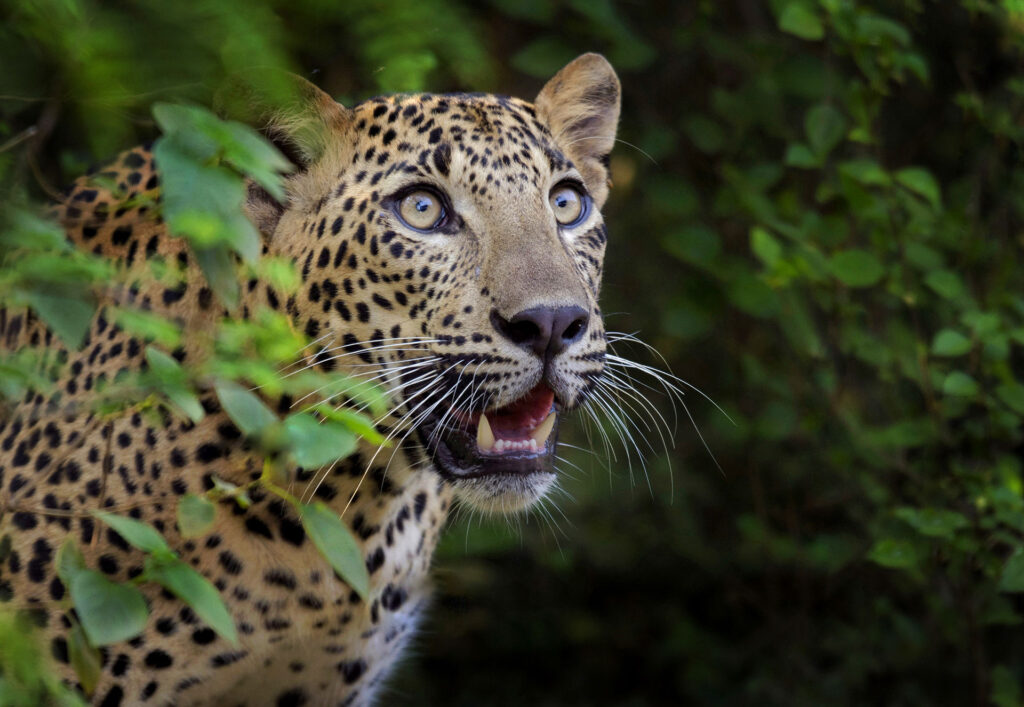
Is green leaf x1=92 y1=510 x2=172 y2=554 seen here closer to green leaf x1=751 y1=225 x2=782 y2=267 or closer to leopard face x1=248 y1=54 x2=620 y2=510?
leopard face x1=248 y1=54 x2=620 y2=510

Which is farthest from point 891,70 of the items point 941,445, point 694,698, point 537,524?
point 694,698

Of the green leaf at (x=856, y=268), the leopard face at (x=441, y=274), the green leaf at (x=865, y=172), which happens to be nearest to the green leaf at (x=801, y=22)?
the green leaf at (x=865, y=172)

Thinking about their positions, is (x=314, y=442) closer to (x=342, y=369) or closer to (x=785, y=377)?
(x=342, y=369)

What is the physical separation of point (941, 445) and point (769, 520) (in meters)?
1.40

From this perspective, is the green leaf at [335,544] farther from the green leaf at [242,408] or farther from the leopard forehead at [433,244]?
the leopard forehead at [433,244]

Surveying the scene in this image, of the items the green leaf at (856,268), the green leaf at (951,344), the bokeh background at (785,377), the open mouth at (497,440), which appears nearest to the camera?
the open mouth at (497,440)

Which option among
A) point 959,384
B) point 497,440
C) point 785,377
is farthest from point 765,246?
point 497,440

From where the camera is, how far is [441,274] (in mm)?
3459

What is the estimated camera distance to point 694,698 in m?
6.62

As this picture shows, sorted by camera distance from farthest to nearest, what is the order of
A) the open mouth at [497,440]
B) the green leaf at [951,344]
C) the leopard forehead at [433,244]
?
the green leaf at [951,344], the open mouth at [497,440], the leopard forehead at [433,244]

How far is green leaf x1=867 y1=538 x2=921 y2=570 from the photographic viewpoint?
471 cm

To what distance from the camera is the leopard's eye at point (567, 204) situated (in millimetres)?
3820

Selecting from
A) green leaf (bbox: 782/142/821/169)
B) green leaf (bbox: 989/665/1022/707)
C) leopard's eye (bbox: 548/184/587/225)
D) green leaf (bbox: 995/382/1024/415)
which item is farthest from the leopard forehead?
green leaf (bbox: 989/665/1022/707)

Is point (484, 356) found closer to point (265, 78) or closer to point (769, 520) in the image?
point (265, 78)
